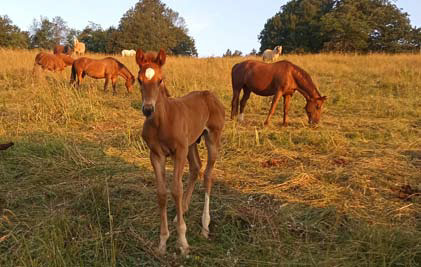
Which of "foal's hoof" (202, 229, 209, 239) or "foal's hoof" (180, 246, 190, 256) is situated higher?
"foal's hoof" (202, 229, 209, 239)

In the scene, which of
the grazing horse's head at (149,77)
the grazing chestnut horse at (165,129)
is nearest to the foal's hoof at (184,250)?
the grazing chestnut horse at (165,129)

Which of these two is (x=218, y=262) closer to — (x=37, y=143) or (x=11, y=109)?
(x=37, y=143)

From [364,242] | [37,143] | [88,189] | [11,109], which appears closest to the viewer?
[364,242]

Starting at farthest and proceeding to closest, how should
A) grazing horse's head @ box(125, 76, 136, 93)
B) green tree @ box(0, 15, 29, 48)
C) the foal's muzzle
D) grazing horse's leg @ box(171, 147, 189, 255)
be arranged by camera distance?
green tree @ box(0, 15, 29, 48) → grazing horse's head @ box(125, 76, 136, 93) → grazing horse's leg @ box(171, 147, 189, 255) → the foal's muzzle

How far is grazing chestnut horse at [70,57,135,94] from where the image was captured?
39.5 feet

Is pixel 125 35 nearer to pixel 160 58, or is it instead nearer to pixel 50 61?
pixel 50 61

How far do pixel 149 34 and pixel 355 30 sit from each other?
25195 mm

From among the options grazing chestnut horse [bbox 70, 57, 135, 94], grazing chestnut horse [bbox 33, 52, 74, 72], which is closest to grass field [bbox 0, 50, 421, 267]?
grazing chestnut horse [bbox 70, 57, 135, 94]

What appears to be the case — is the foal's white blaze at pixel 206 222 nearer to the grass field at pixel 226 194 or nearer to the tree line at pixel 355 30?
the grass field at pixel 226 194

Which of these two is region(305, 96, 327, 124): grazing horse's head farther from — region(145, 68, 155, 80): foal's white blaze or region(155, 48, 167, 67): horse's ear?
region(145, 68, 155, 80): foal's white blaze

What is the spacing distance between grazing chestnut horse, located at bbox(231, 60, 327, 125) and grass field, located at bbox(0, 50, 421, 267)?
552 mm

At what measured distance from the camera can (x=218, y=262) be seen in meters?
2.66

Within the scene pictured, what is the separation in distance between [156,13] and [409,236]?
60.9 metres

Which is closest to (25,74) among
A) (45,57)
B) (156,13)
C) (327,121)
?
(45,57)
